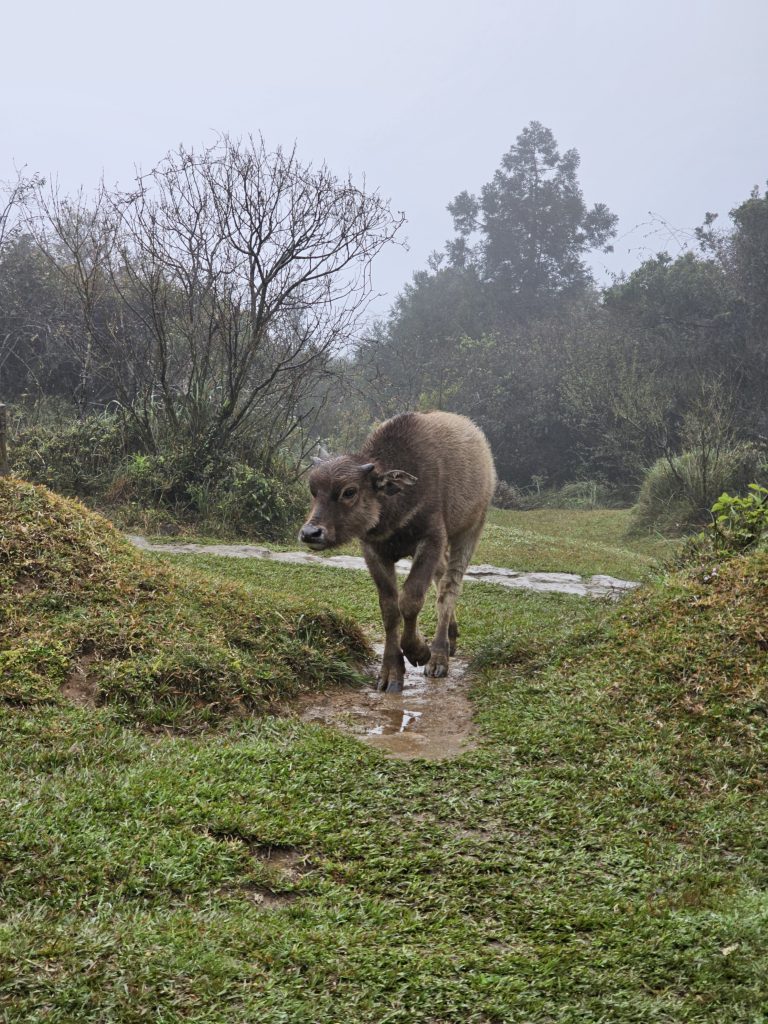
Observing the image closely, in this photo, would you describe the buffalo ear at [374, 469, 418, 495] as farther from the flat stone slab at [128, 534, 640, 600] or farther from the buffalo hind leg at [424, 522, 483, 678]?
the flat stone slab at [128, 534, 640, 600]

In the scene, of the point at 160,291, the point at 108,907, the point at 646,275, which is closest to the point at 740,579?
the point at 108,907

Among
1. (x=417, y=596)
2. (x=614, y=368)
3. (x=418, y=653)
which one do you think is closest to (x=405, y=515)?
(x=417, y=596)

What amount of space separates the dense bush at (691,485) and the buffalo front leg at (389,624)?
1244 centimetres

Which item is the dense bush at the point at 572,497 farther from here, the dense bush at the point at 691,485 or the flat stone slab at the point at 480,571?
the flat stone slab at the point at 480,571

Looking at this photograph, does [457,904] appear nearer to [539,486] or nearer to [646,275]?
[539,486]

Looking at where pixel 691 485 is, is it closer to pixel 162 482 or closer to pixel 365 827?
pixel 162 482

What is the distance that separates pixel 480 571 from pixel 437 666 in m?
5.15

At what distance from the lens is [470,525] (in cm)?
800

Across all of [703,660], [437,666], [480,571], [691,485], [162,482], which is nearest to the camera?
[703,660]

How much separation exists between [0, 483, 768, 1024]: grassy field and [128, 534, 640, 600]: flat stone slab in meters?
4.21

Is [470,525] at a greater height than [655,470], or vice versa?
[655,470]

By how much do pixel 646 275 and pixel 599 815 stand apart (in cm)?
2981

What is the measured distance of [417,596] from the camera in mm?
6477

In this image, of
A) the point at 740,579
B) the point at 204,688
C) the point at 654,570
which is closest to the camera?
the point at 204,688
